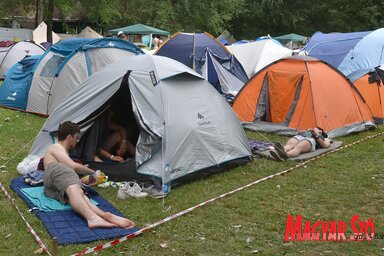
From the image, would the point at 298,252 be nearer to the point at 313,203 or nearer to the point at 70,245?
the point at 313,203

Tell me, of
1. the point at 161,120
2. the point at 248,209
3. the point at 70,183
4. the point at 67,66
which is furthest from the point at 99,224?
the point at 67,66

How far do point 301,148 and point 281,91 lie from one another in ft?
6.64

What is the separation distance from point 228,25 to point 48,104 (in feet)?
92.1

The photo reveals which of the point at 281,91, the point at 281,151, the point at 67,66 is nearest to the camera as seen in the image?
the point at 281,151

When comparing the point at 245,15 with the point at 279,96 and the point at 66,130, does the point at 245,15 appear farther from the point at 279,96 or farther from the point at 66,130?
the point at 66,130

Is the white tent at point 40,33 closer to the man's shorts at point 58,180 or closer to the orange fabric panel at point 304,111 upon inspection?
the orange fabric panel at point 304,111

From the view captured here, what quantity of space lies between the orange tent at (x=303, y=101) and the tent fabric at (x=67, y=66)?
10.0 feet

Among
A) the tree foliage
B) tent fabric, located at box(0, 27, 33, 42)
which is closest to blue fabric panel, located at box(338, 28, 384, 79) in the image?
the tree foliage

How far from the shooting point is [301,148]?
7324 millimetres

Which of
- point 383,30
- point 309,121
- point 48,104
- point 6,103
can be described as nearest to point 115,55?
point 48,104

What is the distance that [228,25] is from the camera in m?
36.3

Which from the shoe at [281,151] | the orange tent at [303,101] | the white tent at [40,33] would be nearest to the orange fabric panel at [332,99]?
the orange tent at [303,101]

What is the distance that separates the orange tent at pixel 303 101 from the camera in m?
8.62

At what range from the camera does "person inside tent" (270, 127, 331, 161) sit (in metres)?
7.02
